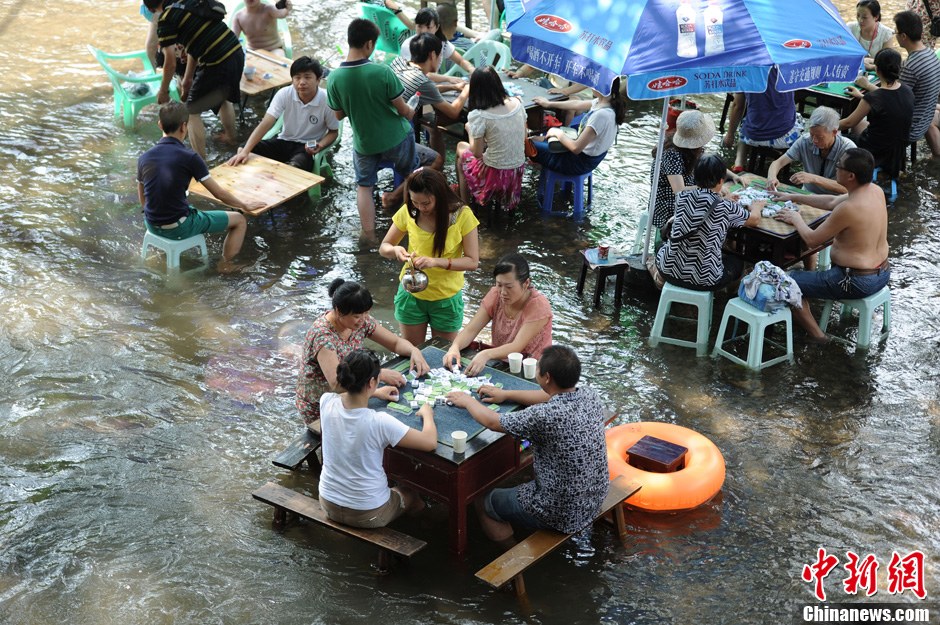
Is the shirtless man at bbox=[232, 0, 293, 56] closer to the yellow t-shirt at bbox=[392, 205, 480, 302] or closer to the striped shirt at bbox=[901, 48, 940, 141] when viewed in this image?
the yellow t-shirt at bbox=[392, 205, 480, 302]

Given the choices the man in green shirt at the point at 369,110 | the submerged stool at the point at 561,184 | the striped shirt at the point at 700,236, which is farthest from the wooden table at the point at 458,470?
the submerged stool at the point at 561,184

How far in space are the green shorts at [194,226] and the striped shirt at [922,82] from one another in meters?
6.87

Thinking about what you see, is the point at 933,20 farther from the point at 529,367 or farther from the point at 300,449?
the point at 300,449

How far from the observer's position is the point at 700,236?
22.0 ft

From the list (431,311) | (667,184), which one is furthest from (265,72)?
(431,311)

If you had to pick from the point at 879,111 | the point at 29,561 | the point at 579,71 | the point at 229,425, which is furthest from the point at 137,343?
the point at 879,111

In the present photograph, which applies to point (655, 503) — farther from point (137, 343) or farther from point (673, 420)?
point (137, 343)

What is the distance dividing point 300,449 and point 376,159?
3579 mm

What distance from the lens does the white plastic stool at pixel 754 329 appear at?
21.7ft

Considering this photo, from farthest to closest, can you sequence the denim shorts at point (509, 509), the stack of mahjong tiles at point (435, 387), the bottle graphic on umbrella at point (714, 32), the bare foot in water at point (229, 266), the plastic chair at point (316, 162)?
the plastic chair at point (316, 162)
the bare foot in water at point (229, 266)
the bottle graphic on umbrella at point (714, 32)
the stack of mahjong tiles at point (435, 387)
the denim shorts at point (509, 509)

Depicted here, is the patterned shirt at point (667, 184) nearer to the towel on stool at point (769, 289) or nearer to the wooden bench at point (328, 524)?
the towel on stool at point (769, 289)

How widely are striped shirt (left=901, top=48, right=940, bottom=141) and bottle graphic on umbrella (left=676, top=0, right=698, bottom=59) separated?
14.0 feet

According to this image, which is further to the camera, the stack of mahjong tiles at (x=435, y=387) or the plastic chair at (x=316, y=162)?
the plastic chair at (x=316, y=162)

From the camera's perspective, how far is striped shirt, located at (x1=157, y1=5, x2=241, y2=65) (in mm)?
8719
